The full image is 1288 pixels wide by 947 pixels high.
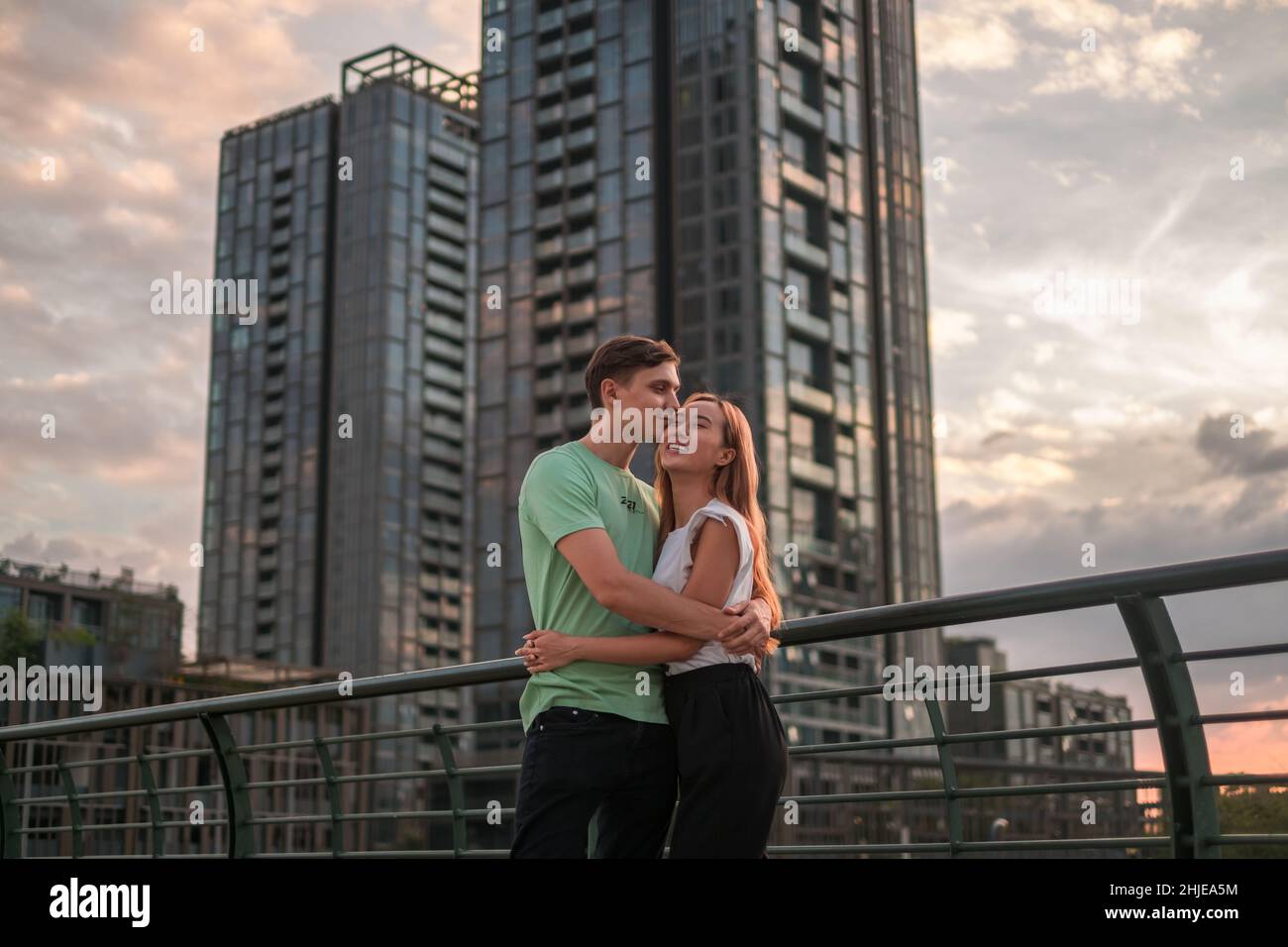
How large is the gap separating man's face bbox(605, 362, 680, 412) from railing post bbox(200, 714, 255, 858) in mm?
3628

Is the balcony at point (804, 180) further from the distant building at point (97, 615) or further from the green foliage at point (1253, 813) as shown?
the distant building at point (97, 615)

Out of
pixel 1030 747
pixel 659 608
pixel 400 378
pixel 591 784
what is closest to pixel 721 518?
pixel 659 608

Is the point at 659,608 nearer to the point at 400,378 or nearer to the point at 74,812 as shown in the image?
the point at 74,812

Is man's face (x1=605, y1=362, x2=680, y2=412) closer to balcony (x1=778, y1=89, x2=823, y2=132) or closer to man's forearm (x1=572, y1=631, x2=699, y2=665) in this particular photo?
man's forearm (x1=572, y1=631, x2=699, y2=665)

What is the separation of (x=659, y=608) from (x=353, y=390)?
315 feet

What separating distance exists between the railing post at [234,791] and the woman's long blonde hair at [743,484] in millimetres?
3638

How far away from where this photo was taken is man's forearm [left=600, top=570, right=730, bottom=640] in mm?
3521

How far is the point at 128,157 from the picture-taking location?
84.1 metres

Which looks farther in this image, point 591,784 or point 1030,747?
point 1030,747

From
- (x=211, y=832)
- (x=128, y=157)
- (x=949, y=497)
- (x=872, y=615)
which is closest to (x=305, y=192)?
(x=128, y=157)

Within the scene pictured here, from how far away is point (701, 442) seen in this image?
3717 mm

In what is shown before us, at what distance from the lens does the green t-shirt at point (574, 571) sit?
3617 millimetres

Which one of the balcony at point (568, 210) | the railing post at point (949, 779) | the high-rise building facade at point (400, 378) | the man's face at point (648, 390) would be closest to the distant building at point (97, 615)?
the high-rise building facade at point (400, 378)
